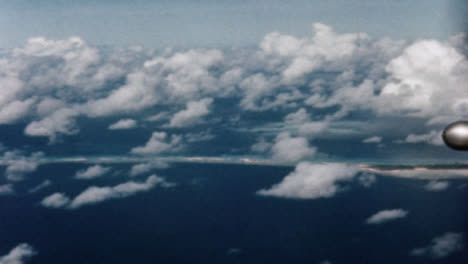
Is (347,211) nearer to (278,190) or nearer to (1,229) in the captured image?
(278,190)

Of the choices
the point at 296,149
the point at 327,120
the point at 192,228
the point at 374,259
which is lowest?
the point at 374,259

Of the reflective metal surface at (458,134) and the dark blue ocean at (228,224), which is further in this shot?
the dark blue ocean at (228,224)

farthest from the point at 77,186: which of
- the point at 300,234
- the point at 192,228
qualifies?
the point at 300,234

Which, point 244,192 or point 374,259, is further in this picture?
point 244,192

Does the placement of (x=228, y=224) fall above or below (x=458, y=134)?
below
